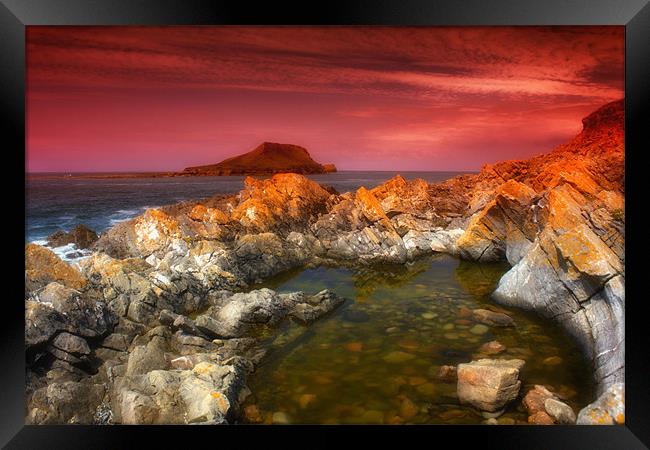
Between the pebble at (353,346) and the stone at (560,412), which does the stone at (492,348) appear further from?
the pebble at (353,346)

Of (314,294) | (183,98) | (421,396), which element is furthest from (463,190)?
(183,98)

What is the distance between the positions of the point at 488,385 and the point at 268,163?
448 centimetres

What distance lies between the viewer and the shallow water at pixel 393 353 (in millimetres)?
5598

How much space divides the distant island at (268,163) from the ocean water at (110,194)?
0.15 meters

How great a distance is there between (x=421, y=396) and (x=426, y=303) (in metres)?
1.68

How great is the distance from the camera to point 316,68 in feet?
21.5

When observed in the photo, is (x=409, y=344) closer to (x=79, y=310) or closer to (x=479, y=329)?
(x=479, y=329)

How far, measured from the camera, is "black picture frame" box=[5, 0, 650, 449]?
17.4ft

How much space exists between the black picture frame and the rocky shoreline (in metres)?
0.17

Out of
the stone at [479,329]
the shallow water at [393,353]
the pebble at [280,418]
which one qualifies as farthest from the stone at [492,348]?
the pebble at [280,418]

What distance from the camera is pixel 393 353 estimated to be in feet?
20.5

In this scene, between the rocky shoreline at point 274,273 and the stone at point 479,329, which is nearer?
the rocky shoreline at point 274,273

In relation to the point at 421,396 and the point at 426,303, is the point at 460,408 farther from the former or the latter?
the point at 426,303

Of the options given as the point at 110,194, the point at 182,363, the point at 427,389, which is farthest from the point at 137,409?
the point at 427,389
